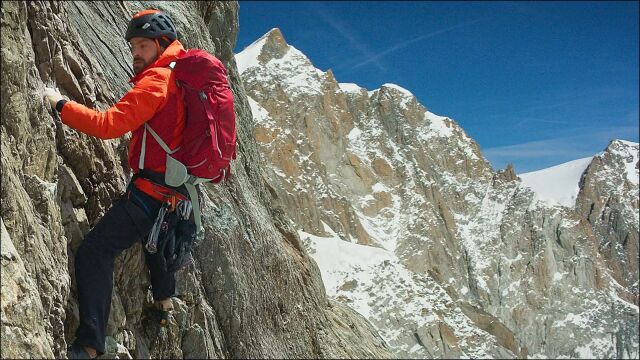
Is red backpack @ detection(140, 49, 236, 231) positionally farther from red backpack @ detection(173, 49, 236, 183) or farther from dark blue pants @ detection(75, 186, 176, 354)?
dark blue pants @ detection(75, 186, 176, 354)

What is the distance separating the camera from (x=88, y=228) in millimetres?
6340

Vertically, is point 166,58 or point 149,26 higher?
point 149,26

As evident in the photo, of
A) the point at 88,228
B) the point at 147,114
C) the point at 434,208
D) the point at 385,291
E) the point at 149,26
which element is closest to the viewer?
the point at 147,114

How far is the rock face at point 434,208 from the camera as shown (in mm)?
111500

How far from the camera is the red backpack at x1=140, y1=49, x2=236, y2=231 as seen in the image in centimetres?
553

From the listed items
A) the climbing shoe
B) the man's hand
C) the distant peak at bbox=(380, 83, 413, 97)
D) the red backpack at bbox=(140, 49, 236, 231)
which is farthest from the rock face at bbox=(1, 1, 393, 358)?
the distant peak at bbox=(380, 83, 413, 97)

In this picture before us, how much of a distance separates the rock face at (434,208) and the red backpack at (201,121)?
295 ft

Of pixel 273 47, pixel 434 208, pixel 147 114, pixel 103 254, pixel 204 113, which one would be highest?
pixel 273 47

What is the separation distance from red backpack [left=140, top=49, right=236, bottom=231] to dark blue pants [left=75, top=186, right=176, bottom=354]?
1.37ft

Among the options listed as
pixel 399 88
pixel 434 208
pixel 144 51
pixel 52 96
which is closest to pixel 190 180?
pixel 144 51

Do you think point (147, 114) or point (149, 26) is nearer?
point (147, 114)

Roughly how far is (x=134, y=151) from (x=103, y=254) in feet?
3.49

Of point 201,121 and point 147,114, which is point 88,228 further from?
point 201,121

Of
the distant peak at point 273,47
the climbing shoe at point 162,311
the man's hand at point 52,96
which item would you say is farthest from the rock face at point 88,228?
the distant peak at point 273,47
